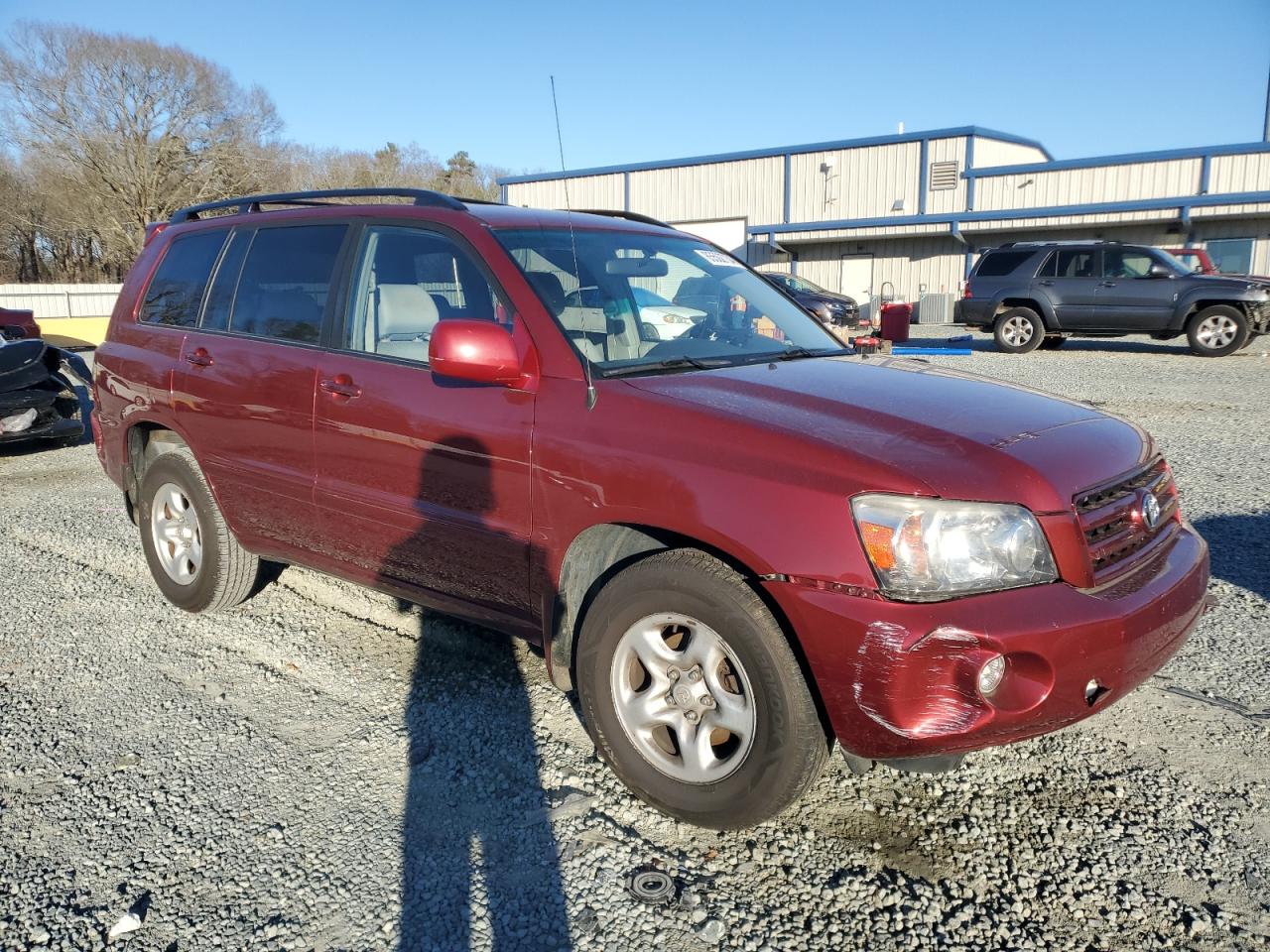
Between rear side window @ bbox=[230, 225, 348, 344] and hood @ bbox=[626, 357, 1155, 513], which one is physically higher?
rear side window @ bbox=[230, 225, 348, 344]

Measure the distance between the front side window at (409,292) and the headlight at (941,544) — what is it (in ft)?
5.41

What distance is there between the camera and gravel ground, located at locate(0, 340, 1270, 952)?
2.39 meters

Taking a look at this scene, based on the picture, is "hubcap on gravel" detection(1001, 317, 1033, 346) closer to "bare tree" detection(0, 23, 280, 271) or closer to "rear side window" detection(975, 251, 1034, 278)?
"rear side window" detection(975, 251, 1034, 278)

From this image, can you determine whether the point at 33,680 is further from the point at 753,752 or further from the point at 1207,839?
the point at 1207,839

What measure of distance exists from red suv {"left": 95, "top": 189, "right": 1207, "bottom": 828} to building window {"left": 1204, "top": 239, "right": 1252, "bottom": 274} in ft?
94.6

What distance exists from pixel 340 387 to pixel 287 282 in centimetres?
76

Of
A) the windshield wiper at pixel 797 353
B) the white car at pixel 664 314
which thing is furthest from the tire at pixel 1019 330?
the white car at pixel 664 314

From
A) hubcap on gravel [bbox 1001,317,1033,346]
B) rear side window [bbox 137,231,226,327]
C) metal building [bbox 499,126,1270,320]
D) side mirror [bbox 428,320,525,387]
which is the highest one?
metal building [bbox 499,126,1270,320]

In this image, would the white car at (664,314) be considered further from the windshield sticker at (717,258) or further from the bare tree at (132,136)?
the bare tree at (132,136)

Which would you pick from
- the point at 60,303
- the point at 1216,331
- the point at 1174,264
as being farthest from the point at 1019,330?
the point at 60,303

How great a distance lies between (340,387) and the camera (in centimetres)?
365

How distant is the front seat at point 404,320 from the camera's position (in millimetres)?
3543

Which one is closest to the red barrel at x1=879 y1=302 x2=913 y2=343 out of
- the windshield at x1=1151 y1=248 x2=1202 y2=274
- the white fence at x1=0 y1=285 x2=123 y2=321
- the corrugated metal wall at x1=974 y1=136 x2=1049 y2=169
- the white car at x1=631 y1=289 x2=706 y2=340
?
the white car at x1=631 y1=289 x2=706 y2=340

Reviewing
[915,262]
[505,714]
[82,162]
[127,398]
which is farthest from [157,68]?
[505,714]
